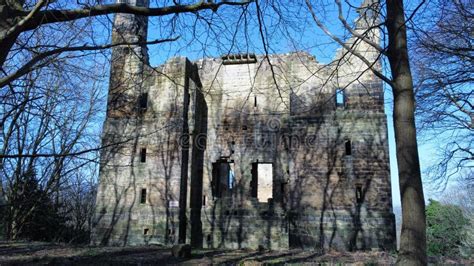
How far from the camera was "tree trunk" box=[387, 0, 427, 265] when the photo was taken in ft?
14.4

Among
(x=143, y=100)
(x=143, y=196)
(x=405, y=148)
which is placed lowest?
(x=143, y=196)

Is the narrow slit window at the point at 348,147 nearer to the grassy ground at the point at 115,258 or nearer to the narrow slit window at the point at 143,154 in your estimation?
the grassy ground at the point at 115,258

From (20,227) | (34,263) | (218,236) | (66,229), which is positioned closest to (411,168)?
(34,263)

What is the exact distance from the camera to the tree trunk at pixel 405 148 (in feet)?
14.4

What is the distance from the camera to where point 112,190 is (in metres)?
17.9

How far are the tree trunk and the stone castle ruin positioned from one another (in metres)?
11.2

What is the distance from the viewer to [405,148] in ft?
15.0

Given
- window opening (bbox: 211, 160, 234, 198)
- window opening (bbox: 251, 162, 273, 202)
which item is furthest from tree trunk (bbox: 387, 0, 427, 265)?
window opening (bbox: 251, 162, 273, 202)

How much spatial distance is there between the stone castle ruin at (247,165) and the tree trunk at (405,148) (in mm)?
11209

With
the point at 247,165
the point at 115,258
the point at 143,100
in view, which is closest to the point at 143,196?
the point at 143,100

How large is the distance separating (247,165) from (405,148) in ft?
46.1

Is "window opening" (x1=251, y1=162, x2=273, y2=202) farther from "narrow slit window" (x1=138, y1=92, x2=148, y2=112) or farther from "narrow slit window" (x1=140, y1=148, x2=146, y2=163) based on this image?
"narrow slit window" (x1=138, y1=92, x2=148, y2=112)

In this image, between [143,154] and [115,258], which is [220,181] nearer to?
[143,154]

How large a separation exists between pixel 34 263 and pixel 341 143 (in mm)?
12767
